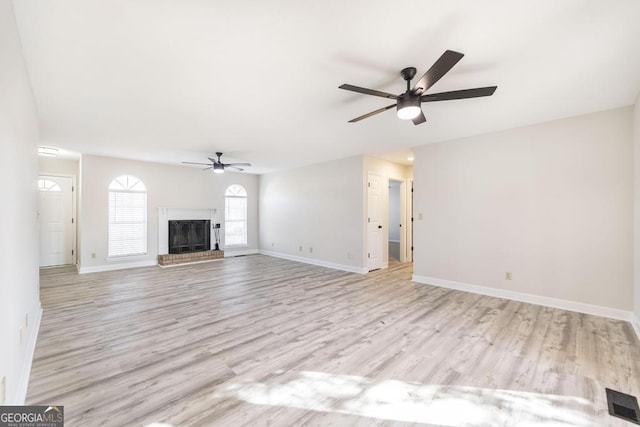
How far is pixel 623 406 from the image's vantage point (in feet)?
5.87

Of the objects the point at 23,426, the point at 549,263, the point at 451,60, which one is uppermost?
the point at 451,60

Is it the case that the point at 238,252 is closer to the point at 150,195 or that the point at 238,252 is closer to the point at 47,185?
the point at 150,195

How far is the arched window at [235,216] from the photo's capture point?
8.06 metres

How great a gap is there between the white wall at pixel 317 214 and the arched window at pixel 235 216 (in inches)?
21.9

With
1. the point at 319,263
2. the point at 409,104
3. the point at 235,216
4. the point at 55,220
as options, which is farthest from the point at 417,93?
the point at 55,220

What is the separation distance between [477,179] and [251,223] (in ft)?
21.0

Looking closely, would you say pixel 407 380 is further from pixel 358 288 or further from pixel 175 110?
pixel 175 110

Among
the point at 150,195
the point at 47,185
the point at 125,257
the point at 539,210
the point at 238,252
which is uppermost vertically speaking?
the point at 47,185

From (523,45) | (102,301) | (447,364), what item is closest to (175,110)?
(102,301)

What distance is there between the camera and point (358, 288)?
15.1 feet

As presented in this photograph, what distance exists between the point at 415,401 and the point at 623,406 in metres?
1.39

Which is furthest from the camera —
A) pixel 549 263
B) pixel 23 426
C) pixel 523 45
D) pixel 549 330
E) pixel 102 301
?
pixel 102 301

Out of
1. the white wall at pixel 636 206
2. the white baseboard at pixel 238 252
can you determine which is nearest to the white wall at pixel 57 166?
the white baseboard at pixel 238 252

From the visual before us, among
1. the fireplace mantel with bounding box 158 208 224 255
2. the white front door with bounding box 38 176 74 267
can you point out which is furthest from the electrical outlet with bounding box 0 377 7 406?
the white front door with bounding box 38 176 74 267
